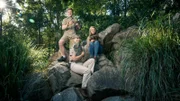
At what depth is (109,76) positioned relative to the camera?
19.8 ft

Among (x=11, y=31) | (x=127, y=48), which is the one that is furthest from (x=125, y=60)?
(x=11, y=31)

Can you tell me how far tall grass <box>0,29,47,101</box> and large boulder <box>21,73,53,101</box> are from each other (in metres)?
0.19

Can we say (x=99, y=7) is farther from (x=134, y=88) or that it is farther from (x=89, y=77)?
(x=134, y=88)

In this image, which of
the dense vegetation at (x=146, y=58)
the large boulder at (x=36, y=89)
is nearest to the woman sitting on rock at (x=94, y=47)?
the dense vegetation at (x=146, y=58)

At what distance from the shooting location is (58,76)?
285 inches

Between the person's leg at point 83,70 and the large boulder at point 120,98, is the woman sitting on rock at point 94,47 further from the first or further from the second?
the large boulder at point 120,98

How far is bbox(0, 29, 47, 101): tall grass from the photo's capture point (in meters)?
6.10

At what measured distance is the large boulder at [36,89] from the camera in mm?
6539

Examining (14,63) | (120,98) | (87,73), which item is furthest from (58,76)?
(120,98)

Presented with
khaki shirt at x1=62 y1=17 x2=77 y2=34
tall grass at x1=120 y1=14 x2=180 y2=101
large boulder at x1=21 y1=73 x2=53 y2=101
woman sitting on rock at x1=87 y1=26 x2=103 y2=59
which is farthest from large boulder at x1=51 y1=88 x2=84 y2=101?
khaki shirt at x1=62 y1=17 x2=77 y2=34

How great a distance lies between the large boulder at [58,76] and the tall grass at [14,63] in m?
0.47

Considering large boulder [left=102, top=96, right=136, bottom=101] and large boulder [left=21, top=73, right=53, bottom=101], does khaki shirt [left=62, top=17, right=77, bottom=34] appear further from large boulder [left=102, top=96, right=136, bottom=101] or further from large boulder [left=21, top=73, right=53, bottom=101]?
large boulder [left=102, top=96, right=136, bottom=101]

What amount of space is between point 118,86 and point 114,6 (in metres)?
10.7

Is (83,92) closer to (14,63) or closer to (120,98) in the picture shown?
(120,98)
